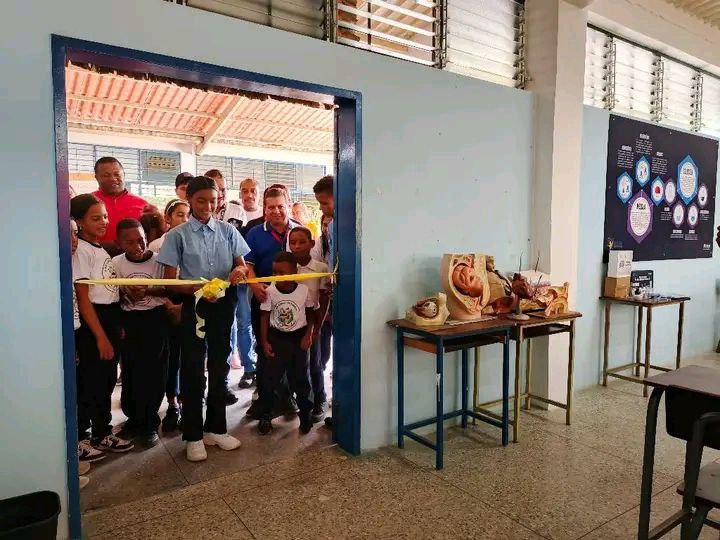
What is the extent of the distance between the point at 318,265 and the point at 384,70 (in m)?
1.31

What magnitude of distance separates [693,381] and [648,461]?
0.36m

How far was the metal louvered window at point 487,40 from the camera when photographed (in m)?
3.48

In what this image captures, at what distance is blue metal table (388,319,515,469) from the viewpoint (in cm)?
282

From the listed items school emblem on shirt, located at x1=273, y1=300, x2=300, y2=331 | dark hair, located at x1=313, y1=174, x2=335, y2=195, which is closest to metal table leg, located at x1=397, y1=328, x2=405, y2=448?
school emblem on shirt, located at x1=273, y1=300, x2=300, y2=331

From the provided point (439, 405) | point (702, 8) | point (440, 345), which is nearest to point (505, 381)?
point (439, 405)

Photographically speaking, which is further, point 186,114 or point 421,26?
point 186,114

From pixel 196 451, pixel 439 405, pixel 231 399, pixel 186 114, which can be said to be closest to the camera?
pixel 439 405

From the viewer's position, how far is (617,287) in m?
4.36

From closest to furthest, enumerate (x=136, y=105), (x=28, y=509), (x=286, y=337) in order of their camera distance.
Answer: (x=28, y=509), (x=286, y=337), (x=136, y=105)

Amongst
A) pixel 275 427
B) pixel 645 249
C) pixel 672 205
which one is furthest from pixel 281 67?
pixel 672 205

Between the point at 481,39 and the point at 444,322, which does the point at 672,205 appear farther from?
the point at 444,322

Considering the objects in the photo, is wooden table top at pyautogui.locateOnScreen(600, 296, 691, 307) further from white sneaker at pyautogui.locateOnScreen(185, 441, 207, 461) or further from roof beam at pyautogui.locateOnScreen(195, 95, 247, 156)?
roof beam at pyautogui.locateOnScreen(195, 95, 247, 156)

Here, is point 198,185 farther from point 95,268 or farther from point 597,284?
point 597,284

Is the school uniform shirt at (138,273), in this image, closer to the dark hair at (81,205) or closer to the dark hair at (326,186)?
the dark hair at (81,205)
